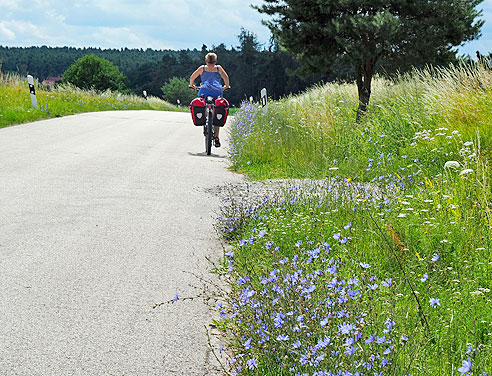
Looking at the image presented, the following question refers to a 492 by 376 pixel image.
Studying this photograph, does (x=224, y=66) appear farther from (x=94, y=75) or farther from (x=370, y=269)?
(x=370, y=269)

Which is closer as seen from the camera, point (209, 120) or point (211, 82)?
point (209, 120)

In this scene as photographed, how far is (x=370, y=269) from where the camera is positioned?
4129mm

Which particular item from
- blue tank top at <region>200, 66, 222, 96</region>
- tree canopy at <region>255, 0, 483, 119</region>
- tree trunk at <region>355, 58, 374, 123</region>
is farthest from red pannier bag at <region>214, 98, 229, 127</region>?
tree trunk at <region>355, 58, 374, 123</region>

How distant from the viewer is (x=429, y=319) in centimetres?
339

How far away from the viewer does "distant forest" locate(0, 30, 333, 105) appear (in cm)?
7806

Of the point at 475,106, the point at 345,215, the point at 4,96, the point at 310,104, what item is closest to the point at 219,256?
the point at 345,215

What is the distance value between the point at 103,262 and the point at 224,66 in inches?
3909

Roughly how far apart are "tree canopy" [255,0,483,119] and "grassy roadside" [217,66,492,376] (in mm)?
7282

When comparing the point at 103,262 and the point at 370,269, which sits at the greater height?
the point at 370,269

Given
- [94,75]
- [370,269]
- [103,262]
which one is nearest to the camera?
[370,269]

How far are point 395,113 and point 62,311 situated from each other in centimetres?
876

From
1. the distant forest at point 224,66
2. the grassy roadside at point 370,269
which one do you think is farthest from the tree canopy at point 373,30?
the distant forest at point 224,66

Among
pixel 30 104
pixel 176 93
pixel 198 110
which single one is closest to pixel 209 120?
pixel 198 110

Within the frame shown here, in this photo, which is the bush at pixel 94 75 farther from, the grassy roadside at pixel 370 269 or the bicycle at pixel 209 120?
the grassy roadside at pixel 370 269
